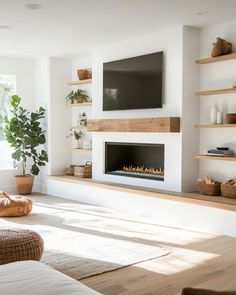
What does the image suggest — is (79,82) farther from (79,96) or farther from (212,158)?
(212,158)

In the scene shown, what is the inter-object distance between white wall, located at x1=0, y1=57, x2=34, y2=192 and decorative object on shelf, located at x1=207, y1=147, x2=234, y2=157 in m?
4.13

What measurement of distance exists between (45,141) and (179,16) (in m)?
3.84

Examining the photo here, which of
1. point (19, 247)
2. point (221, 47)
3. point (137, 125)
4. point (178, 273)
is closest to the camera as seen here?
point (19, 247)

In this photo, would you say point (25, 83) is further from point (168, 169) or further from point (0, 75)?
point (168, 169)

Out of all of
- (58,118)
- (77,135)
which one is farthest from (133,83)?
(58,118)

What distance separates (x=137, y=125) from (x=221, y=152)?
1335mm

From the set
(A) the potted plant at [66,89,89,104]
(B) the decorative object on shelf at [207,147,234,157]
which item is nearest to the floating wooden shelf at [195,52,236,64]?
(B) the decorative object on shelf at [207,147,234,157]

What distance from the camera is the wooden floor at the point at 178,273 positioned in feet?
10.5

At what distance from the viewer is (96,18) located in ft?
16.3

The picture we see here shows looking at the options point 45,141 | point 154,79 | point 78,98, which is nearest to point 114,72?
point 154,79

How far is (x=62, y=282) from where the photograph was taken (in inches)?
79.7

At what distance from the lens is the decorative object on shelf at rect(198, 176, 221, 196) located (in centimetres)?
520

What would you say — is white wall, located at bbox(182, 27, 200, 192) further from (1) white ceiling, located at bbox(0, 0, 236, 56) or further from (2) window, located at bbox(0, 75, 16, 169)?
(2) window, located at bbox(0, 75, 16, 169)

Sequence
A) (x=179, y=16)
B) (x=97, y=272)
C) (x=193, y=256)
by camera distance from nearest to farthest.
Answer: (x=97, y=272) < (x=193, y=256) < (x=179, y=16)
